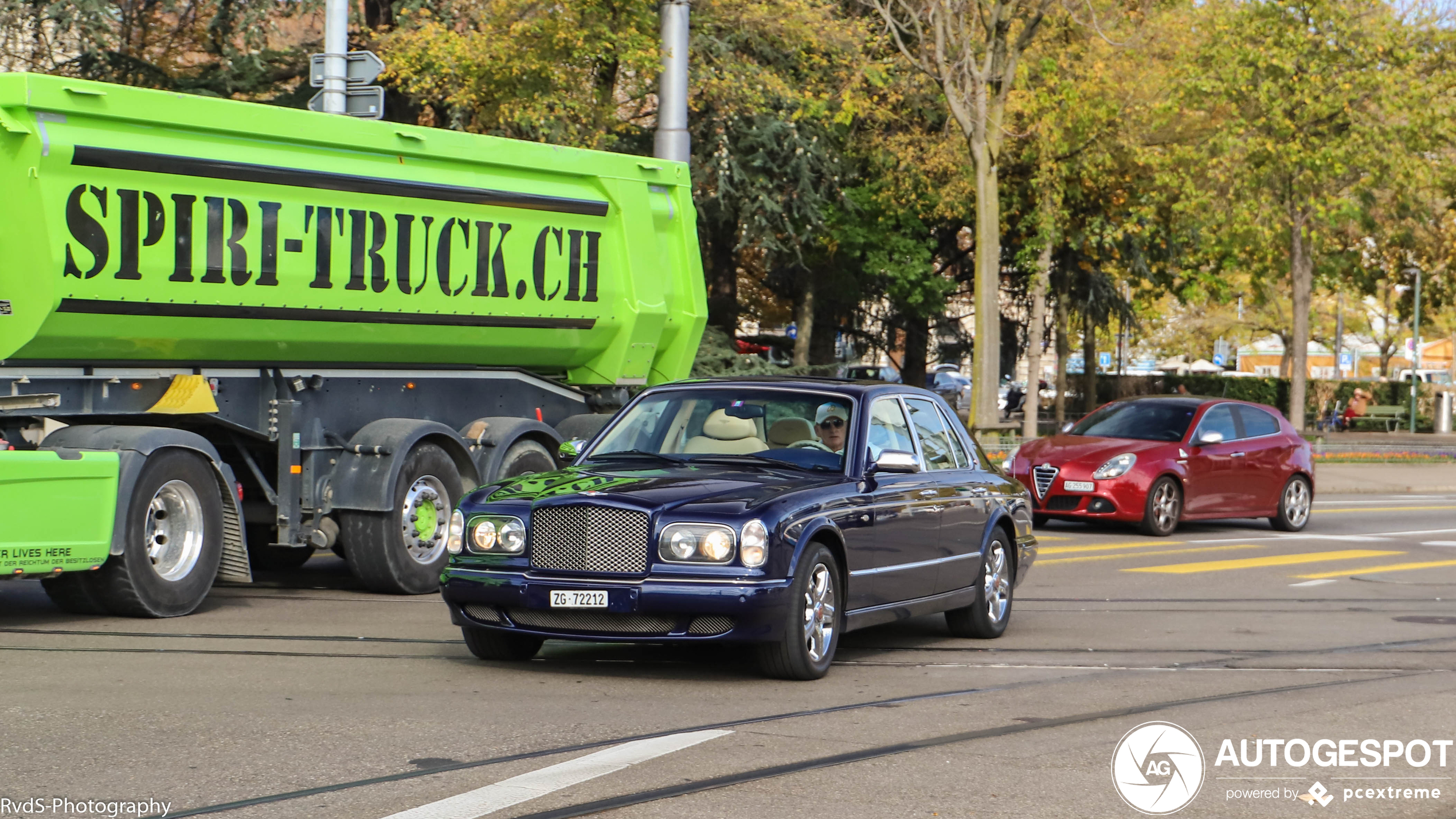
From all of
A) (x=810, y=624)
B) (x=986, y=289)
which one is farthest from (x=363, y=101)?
(x=986, y=289)

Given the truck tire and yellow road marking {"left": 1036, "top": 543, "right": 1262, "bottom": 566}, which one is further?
yellow road marking {"left": 1036, "top": 543, "right": 1262, "bottom": 566}

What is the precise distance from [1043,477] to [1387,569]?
12.5 ft

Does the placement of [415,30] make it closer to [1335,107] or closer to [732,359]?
[732,359]

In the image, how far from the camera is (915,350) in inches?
1673

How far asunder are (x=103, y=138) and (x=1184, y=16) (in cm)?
3120

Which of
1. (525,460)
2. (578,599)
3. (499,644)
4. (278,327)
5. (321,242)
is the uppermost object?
(321,242)

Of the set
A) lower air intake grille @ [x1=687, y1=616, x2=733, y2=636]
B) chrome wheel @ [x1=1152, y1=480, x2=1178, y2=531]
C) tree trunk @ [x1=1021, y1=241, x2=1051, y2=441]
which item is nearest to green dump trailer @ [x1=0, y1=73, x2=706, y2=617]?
lower air intake grille @ [x1=687, y1=616, x2=733, y2=636]

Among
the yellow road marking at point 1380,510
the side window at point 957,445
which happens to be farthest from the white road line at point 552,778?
the yellow road marking at point 1380,510

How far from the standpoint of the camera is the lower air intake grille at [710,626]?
8.31m

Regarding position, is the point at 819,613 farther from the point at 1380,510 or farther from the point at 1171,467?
the point at 1380,510

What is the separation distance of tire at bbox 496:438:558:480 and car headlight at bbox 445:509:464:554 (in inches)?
182

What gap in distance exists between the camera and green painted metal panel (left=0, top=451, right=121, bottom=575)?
32.7 ft

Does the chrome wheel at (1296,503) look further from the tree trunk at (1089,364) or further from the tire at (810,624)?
the tree trunk at (1089,364)

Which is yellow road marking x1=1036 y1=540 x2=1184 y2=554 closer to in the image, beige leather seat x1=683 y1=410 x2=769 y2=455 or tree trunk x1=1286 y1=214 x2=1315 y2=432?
beige leather seat x1=683 y1=410 x2=769 y2=455
